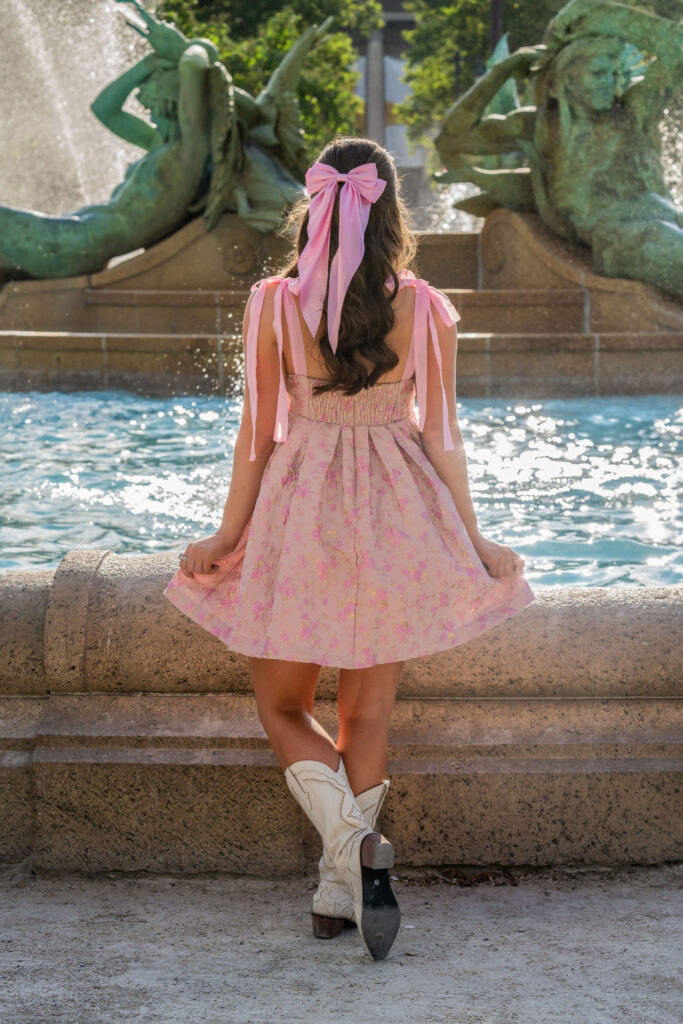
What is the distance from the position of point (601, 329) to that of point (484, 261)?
1.99m

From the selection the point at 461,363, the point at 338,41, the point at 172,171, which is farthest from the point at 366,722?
the point at 338,41

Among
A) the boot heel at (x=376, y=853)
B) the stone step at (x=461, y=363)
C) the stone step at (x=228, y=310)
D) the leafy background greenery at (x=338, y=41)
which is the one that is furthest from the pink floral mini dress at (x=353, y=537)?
the leafy background greenery at (x=338, y=41)

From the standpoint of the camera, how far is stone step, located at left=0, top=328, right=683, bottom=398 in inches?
439

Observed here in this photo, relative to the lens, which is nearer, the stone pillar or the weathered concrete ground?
the weathered concrete ground

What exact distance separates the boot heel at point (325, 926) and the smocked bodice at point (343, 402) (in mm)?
1075

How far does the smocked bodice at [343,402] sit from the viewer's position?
117 inches

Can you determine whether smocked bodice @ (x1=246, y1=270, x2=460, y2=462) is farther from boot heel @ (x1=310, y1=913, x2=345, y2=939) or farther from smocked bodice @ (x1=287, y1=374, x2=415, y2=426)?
boot heel @ (x1=310, y1=913, x2=345, y2=939)

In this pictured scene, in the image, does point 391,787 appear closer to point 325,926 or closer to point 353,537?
point 325,926

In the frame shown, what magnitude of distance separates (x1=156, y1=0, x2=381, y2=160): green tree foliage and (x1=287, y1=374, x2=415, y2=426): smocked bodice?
23397 mm

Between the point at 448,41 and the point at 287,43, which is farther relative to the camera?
the point at 448,41

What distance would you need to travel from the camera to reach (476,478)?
7750mm

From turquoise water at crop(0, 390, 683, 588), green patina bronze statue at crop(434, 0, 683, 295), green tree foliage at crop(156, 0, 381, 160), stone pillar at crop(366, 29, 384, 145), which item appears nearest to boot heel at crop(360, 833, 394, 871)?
turquoise water at crop(0, 390, 683, 588)

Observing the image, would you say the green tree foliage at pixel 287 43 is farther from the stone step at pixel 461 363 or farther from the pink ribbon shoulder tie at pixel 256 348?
the pink ribbon shoulder tie at pixel 256 348

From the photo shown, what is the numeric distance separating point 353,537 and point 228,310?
10.3 metres
